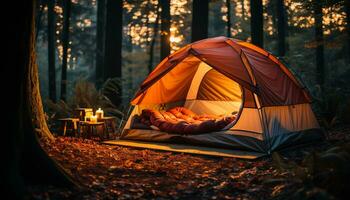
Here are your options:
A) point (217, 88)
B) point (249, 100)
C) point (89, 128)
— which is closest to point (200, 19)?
point (217, 88)

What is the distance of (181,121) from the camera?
8586 millimetres

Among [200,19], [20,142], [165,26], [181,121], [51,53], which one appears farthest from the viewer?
[165,26]

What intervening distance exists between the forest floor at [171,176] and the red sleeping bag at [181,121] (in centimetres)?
90

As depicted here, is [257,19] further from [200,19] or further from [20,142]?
[20,142]

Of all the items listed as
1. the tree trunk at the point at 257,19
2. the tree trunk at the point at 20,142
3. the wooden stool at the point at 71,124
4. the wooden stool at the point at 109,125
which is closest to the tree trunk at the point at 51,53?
the wooden stool at the point at 109,125

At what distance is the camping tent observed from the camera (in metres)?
7.58

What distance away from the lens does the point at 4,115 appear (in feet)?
12.2

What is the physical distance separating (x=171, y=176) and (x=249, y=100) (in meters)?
2.80

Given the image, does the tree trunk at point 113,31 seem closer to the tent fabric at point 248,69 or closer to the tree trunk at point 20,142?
the tent fabric at point 248,69

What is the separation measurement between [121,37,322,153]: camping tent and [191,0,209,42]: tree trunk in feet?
6.99

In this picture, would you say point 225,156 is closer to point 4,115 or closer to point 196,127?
point 196,127

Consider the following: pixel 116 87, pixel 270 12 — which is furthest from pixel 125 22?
pixel 116 87

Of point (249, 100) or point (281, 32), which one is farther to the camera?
point (281, 32)

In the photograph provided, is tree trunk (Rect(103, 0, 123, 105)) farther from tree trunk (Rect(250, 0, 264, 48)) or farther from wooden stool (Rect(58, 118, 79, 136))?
tree trunk (Rect(250, 0, 264, 48))
